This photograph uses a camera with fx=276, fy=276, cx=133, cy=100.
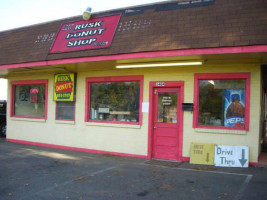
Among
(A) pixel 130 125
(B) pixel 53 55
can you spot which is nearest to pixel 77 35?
(B) pixel 53 55

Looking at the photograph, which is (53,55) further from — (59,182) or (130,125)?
(59,182)

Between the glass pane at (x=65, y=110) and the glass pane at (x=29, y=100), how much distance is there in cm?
99

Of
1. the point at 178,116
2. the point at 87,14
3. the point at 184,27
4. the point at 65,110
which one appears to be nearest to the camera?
the point at 184,27

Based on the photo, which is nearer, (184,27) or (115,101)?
(184,27)

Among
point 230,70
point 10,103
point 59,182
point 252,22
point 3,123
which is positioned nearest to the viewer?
point 59,182

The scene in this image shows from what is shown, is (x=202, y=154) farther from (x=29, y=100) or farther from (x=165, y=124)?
(x=29, y=100)

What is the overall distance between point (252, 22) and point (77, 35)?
5.50 meters

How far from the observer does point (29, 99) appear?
11.6m

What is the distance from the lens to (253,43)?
630 centimetres

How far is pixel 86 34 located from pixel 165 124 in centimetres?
395

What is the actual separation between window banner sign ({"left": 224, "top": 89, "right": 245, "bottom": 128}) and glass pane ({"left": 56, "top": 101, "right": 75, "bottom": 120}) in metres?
5.41

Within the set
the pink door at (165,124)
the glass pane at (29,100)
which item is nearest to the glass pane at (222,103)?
the pink door at (165,124)

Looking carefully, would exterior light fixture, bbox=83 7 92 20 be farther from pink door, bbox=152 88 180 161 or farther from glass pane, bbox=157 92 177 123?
glass pane, bbox=157 92 177 123

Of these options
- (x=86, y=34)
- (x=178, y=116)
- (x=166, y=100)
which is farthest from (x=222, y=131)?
(x=86, y=34)
